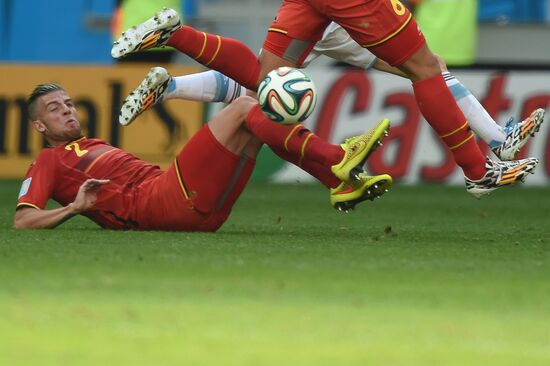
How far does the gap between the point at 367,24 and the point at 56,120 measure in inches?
66.9

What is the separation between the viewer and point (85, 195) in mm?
7301

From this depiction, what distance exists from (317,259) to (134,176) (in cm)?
149

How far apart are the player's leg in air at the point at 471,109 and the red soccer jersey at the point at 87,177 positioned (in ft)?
3.64

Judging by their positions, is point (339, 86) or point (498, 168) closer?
point (498, 168)

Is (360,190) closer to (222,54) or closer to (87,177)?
(222,54)

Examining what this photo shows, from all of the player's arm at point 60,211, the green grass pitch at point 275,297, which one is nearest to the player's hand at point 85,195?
the player's arm at point 60,211

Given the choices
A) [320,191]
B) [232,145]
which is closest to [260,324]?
[232,145]

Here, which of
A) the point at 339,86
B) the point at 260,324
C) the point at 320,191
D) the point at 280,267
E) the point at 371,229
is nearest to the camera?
the point at 260,324

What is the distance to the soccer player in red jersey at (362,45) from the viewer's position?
24.1 ft

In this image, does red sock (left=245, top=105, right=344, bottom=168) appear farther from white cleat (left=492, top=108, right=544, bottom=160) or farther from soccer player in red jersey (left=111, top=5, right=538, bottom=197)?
white cleat (left=492, top=108, right=544, bottom=160)

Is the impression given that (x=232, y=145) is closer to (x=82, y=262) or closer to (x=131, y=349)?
(x=82, y=262)

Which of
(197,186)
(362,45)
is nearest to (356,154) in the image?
(362,45)

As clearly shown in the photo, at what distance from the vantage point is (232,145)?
7.40m

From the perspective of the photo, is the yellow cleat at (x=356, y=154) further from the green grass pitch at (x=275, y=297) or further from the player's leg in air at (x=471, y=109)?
the player's leg in air at (x=471, y=109)
